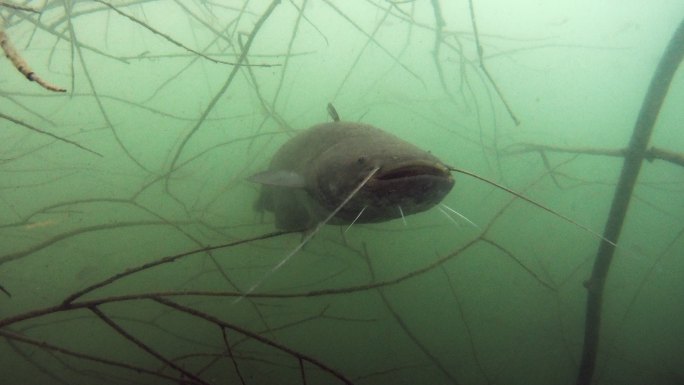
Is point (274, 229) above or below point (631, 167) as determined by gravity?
below

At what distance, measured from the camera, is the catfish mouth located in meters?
1.56

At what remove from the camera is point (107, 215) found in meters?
3.89

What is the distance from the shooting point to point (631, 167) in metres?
2.80

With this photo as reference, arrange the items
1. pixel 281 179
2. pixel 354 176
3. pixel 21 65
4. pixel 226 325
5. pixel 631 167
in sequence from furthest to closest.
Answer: pixel 631 167
pixel 281 179
pixel 354 176
pixel 226 325
pixel 21 65

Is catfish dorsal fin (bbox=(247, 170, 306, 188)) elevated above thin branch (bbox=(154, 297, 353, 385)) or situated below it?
above

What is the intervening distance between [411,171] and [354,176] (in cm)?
31

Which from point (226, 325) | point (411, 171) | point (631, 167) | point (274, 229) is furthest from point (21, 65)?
point (631, 167)

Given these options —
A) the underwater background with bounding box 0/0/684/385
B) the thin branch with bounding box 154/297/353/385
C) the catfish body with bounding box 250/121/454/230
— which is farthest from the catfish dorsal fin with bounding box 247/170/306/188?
the thin branch with bounding box 154/297/353/385

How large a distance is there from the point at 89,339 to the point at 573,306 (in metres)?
5.64

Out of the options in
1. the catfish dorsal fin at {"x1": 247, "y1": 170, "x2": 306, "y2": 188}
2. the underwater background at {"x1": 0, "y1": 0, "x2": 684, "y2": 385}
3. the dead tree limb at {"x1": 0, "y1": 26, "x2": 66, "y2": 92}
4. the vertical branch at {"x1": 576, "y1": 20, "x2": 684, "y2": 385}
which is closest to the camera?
the dead tree limb at {"x1": 0, "y1": 26, "x2": 66, "y2": 92}

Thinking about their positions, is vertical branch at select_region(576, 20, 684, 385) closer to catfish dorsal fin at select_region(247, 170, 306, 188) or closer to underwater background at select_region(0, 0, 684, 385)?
underwater background at select_region(0, 0, 684, 385)

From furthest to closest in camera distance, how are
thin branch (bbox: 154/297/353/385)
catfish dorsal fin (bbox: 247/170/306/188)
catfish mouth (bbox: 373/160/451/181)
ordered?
catfish dorsal fin (bbox: 247/170/306/188) < catfish mouth (bbox: 373/160/451/181) < thin branch (bbox: 154/297/353/385)

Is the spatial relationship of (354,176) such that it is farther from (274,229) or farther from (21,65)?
(274,229)

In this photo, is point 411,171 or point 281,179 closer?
point 411,171
